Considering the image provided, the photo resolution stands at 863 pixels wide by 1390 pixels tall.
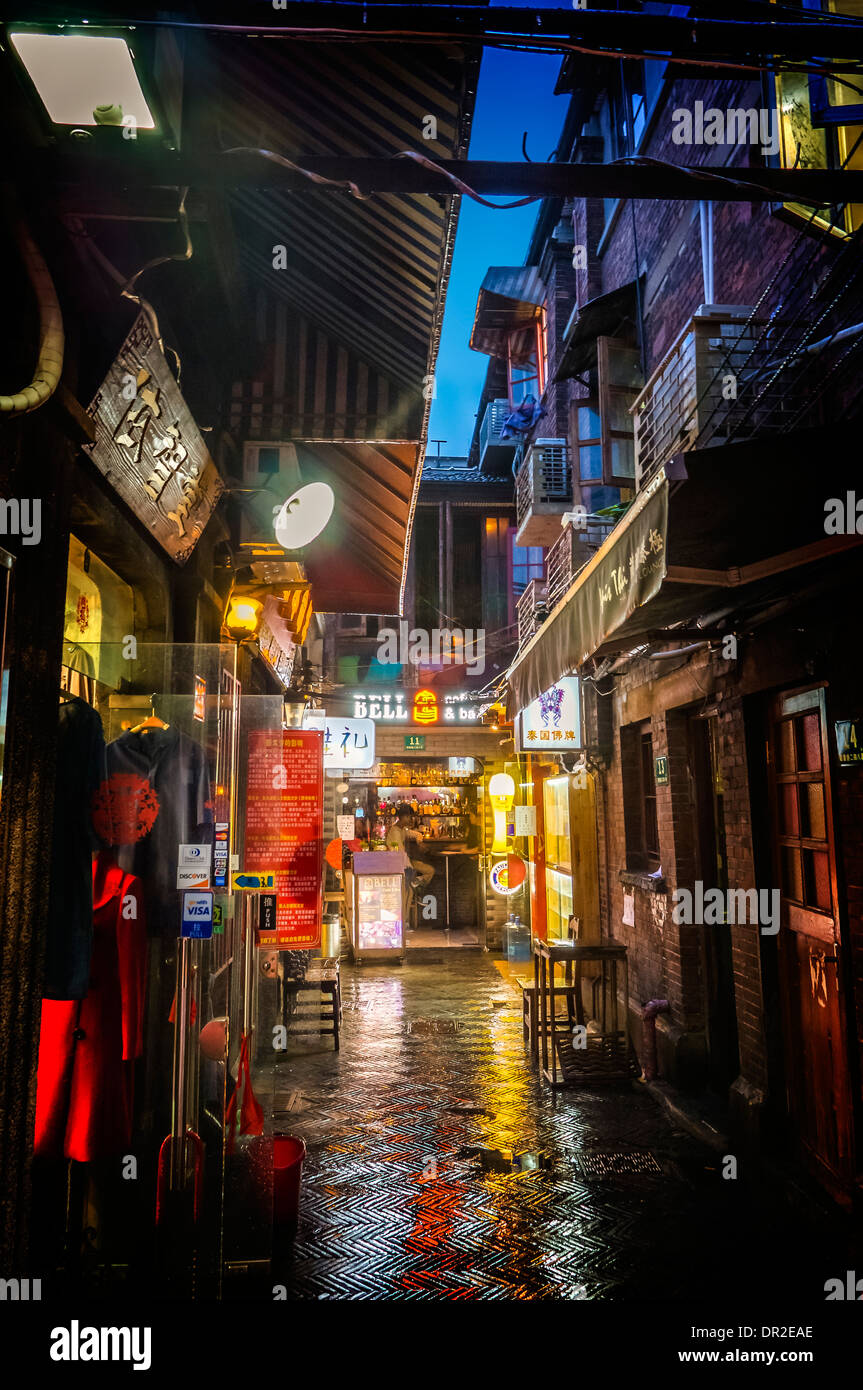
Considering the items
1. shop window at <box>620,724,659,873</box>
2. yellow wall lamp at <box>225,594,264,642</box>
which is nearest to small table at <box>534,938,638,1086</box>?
shop window at <box>620,724,659,873</box>

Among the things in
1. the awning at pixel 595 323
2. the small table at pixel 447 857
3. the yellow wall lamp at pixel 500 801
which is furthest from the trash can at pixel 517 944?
the awning at pixel 595 323

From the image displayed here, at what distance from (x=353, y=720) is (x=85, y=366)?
36.2 feet

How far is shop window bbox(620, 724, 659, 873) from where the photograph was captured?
32.4ft

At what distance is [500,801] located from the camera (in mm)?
17719

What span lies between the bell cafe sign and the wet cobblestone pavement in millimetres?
11100

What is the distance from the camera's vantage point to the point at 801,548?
4.62m

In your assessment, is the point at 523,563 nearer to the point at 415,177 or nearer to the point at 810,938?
the point at 810,938

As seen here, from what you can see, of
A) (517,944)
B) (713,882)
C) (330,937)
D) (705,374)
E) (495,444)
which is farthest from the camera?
(495,444)

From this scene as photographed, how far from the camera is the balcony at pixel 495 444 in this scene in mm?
22719

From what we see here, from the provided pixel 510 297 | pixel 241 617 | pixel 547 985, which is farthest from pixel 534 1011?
pixel 510 297

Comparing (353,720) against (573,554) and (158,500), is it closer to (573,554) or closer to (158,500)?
(573,554)

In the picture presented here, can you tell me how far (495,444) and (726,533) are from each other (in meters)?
19.7

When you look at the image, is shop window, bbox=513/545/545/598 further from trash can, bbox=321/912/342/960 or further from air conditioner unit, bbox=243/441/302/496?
air conditioner unit, bbox=243/441/302/496
